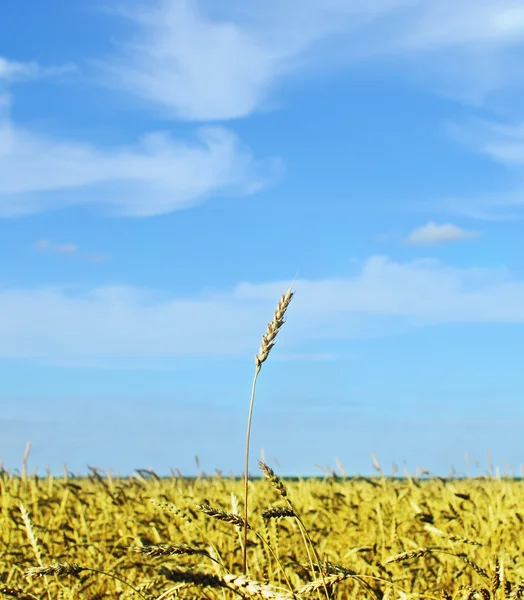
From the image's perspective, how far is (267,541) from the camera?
3.11 meters

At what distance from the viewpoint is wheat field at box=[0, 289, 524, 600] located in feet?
9.93

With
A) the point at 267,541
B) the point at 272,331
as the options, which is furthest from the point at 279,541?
the point at 272,331

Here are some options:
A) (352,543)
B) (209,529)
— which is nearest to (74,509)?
(209,529)

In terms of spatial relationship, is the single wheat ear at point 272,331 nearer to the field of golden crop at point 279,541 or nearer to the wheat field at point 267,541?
the wheat field at point 267,541

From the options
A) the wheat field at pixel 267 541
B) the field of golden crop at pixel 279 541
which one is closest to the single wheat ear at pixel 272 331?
the wheat field at pixel 267 541

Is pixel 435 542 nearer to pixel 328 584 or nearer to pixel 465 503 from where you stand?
pixel 465 503

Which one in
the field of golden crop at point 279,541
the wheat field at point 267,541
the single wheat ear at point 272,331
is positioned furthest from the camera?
the field of golden crop at point 279,541

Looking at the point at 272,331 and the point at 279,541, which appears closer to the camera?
the point at 272,331

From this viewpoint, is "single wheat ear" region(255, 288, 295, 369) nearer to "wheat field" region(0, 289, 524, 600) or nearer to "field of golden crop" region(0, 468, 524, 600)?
"wheat field" region(0, 289, 524, 600)

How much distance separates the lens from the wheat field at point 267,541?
9.93ft

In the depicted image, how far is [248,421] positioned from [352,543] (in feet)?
14.7

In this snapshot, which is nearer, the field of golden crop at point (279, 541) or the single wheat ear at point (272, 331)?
the single wheat ear at point (272, 331)

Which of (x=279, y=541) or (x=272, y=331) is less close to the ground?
(x=272, y=331)

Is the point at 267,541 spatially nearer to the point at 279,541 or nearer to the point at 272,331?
the point at 272,331
